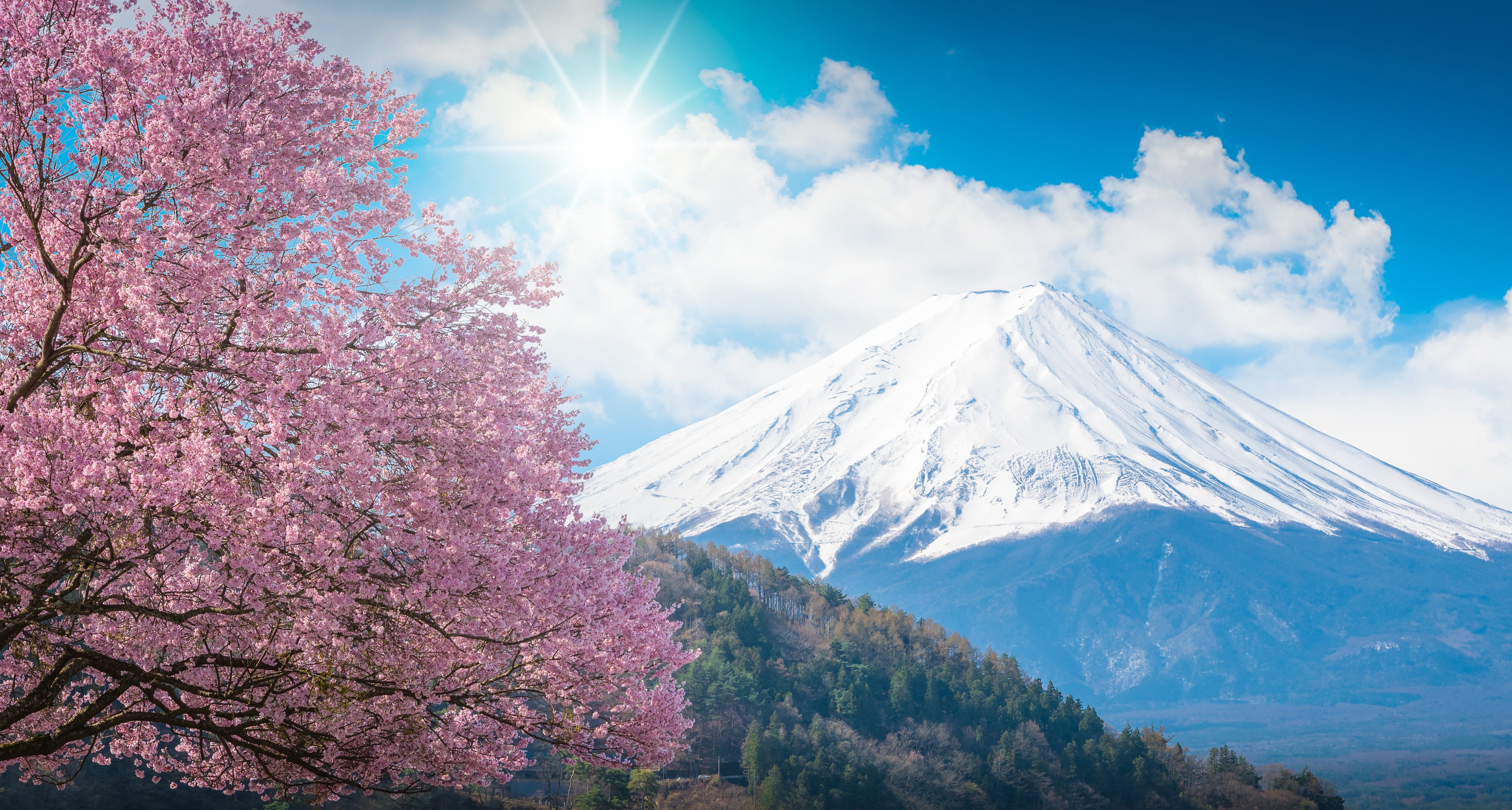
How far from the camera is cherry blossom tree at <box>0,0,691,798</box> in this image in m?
6.42

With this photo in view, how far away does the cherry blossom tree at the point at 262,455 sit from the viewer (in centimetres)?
642

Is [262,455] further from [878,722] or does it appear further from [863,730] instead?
[878,722]

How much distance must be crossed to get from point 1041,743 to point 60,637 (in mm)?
93611

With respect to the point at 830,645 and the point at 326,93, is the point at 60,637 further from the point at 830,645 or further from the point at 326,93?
the point at 830,645

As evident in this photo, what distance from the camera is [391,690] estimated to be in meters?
7.45

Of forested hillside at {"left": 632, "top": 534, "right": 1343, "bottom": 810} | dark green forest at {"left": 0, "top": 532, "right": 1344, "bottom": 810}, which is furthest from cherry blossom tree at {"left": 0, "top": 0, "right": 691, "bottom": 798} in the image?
forested hillside at {"left": 632, "top": 534, "right": 1343, "bottom": 810}

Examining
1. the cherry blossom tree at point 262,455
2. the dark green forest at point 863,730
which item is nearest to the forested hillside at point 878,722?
the dark green forest at point 863,730

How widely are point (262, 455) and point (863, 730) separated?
87.6 meters

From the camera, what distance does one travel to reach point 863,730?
8819 centimetres

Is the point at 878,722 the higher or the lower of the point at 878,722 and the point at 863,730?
the higher

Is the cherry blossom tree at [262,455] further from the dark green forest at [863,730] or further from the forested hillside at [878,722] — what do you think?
the forested hillside at [878,722]

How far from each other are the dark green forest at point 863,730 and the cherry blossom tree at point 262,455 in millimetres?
48859

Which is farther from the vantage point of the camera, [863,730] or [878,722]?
[878,722]

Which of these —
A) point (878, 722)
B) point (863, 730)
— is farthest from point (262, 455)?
point (878, 722)
